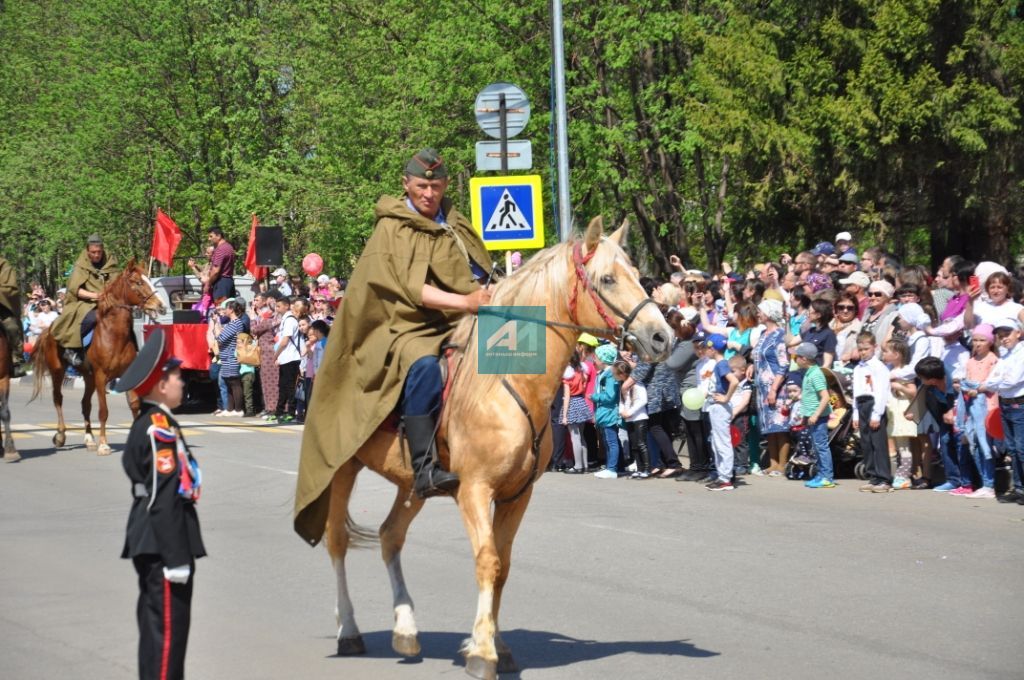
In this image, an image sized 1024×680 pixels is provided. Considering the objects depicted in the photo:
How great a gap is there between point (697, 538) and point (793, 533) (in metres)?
0.88

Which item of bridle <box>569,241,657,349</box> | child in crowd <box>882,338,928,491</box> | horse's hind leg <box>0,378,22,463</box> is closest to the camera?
bridle <box>569,241,657,349</box>

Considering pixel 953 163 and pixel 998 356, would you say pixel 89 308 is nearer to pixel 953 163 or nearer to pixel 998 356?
pixel 998 356

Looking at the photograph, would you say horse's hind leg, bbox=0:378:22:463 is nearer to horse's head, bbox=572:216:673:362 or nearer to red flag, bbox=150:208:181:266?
horse's head, bbox=572:216:673:362

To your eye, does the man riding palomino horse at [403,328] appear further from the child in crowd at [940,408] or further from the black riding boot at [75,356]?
the black riding boot at [75,356]

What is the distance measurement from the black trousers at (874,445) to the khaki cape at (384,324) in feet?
26.1

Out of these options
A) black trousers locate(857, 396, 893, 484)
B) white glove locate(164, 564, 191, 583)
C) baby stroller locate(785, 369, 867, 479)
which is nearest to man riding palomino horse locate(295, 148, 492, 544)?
white glove locate(164, 564, 191, 583)

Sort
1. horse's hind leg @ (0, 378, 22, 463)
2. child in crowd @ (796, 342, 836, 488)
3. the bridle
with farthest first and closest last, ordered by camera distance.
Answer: horse's hind leg @ (0, 378, 22, 463) < child in crowd @ (796, 342, 836, 488) < the bridle

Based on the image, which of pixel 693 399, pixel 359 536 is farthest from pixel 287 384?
pixel 359 536

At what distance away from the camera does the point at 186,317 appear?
2656 centimetres

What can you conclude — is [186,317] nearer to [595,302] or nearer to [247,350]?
[247,350]

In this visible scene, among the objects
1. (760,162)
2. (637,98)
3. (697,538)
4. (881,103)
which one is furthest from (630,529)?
(637,98)

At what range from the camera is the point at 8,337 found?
64.4 feet

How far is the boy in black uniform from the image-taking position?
646 cm

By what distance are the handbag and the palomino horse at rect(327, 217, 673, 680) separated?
1696 cm
